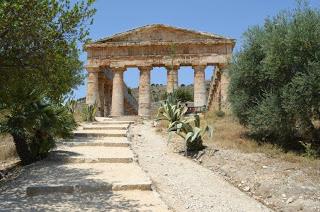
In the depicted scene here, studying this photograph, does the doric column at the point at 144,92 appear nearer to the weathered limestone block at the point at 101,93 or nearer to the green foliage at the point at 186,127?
the weathered limestone block at the point at 101,93

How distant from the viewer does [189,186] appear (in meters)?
9.82

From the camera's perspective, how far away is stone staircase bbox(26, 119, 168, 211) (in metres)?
8.55

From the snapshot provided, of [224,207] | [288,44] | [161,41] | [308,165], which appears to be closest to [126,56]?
[161,41]

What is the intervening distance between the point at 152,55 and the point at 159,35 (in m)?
1.70

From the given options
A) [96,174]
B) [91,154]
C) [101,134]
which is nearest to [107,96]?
→ [101,134]

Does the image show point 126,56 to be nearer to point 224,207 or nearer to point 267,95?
point 267,95

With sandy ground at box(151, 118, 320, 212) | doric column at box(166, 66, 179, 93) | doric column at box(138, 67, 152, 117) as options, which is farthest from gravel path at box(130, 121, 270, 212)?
doric column at box(138, 67, 152, 117)

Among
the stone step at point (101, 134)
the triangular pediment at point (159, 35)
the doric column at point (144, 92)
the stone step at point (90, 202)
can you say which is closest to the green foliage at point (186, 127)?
the stone step at point (101, 134)

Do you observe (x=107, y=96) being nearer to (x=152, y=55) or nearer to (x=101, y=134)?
(x=152, y=55)

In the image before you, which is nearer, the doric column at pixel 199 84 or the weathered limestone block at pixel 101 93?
the doric column at pixel 199 84

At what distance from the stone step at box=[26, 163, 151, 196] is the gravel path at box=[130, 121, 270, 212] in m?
0.48

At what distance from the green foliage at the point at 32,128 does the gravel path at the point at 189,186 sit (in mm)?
2762

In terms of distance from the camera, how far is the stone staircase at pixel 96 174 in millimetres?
8547

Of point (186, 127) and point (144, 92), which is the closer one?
point (186, 127)
